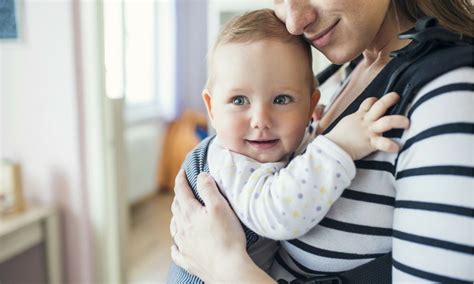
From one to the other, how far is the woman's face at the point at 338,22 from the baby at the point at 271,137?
55mm

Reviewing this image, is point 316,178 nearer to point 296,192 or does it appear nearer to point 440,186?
point 296,192

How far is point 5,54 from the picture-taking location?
7.21ft

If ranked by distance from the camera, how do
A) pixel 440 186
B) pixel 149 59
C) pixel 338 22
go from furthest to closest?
1. pixel 149 59
2. pixel 338 22
3. pixel 440 186

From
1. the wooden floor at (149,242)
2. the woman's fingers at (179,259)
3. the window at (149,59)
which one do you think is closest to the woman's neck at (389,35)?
the woman's fingers at (179,259)

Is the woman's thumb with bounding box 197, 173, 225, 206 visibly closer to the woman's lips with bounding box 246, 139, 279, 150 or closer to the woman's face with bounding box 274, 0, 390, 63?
the woman's lips with bounding box 246, 139, 279, 150

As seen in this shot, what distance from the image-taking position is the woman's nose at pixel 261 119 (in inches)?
31.8

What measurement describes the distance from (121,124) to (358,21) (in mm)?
1779

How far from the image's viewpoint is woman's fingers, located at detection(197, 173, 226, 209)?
0.81m

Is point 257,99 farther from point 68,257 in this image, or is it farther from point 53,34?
point 68,257

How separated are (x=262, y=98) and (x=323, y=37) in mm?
163

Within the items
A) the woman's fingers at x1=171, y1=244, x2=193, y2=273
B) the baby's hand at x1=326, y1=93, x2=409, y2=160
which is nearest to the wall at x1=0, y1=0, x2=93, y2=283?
the woman's fingers at x1=171, y1=244, x2=193, y2=273

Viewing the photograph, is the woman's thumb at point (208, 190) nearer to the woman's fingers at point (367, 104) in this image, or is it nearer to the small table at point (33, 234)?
the woman's fingers at point (367, 104)

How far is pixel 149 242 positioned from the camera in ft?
11.1

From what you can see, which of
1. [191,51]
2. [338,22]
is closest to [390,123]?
[338,22]
